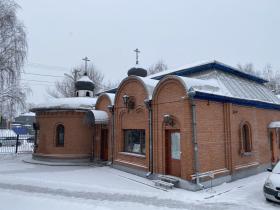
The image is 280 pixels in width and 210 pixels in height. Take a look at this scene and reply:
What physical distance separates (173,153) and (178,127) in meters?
1.27

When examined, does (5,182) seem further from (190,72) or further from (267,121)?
(267,121)

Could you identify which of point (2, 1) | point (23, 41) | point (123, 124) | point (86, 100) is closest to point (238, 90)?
point (123, 124)

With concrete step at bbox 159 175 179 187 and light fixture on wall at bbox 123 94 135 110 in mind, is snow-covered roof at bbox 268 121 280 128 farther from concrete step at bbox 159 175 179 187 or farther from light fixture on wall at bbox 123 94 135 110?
light fixture on wall at bbox 123 94 135 110

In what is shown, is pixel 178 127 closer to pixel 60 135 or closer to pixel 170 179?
pixel 170 179

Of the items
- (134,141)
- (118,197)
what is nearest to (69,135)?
(134,141)

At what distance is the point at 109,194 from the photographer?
9.18 m

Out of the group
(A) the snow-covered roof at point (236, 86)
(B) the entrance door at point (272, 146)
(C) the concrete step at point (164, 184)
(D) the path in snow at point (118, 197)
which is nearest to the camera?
(D) the path in snow at point (118, 197)

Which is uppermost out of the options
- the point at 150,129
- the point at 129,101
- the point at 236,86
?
the point at 236,86

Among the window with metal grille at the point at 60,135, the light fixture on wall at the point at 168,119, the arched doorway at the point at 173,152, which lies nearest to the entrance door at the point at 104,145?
the window with metal grille at the point at 60,135

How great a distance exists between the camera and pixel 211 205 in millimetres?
7988

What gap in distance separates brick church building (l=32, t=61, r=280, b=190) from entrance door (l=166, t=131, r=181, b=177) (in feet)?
0.14

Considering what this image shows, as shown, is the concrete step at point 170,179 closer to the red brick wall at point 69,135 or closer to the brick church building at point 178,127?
the brick church building at point 178,127

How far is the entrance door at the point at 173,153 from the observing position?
10883 millimetres

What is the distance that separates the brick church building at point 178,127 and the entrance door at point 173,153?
0.04 metres
